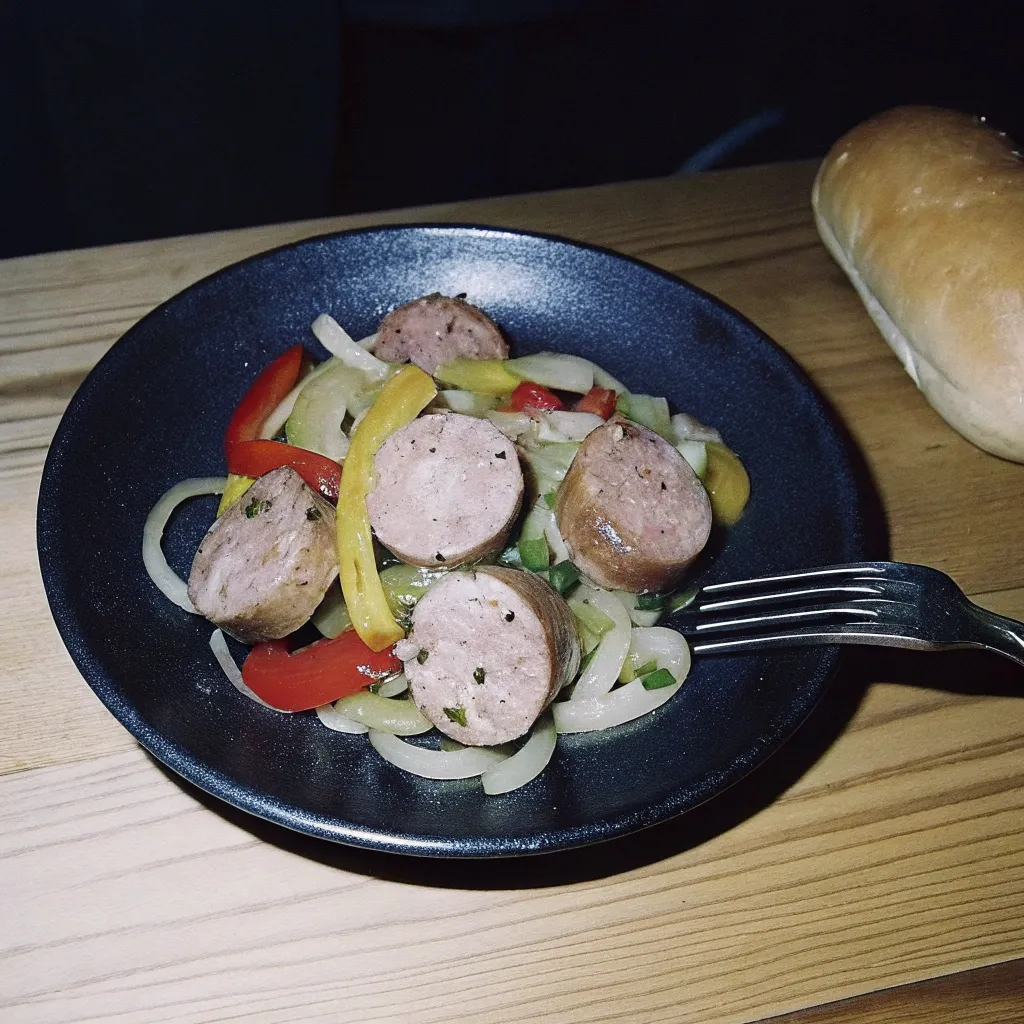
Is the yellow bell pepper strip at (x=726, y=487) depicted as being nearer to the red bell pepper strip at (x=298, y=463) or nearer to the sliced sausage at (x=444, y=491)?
the sliced sausage at (x=444, y=491)

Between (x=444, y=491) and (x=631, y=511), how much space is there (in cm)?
36

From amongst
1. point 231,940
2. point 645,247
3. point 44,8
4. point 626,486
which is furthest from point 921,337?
point 44,8

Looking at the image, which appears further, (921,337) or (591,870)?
A: (921,337)

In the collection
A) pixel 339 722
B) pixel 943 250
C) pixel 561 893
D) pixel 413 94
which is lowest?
pixel 413 94

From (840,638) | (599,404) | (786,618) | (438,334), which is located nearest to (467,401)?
(438,334)

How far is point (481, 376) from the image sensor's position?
7.68 ft

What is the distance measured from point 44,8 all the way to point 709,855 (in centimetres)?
420

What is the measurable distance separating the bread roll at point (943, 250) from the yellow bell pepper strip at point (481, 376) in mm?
1107

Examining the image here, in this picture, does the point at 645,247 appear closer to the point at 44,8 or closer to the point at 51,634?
the point at 51,634

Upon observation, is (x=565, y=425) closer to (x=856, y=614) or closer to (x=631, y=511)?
(x=631, y=511)

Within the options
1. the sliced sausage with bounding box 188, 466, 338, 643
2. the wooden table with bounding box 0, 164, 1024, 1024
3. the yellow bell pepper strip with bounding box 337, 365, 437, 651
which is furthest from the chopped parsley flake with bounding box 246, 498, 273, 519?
the wooden table with bounding box 0, 164, 1024, 1024

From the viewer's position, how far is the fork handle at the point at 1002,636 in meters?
1.77

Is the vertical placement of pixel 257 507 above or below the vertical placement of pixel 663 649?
above

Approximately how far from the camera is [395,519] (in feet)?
6.54
